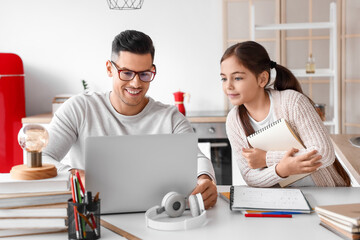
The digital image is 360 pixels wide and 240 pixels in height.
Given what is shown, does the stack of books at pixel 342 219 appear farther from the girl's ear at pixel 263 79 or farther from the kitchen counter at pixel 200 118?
the kitchen counter at pixel 200 118

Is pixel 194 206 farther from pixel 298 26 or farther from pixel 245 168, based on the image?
pixel 298 26

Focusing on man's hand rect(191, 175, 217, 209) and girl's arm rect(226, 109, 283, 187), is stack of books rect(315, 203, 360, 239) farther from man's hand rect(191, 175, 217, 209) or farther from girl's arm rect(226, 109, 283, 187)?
girl's arm rect(226, 109, 283, 187)

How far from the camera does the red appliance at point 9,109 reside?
13.3ft

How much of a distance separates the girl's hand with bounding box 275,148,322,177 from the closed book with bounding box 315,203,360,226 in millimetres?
419

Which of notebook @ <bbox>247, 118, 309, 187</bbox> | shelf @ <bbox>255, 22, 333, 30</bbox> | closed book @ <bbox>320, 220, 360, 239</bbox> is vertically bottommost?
closed book @ <bbox>320, 220, 360, 239</bbox>

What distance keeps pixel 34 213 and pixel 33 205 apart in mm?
23

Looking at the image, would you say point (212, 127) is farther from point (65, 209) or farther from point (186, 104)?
point (65, 209)

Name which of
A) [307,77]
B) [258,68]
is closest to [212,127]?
[307,77]

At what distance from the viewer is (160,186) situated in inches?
60.3

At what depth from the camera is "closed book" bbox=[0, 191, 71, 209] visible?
53.9 inches

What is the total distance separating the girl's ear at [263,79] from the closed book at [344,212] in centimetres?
89

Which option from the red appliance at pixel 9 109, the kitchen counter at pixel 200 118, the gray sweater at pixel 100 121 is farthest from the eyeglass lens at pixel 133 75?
the red appliance at pixel 9 109

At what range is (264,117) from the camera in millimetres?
2178

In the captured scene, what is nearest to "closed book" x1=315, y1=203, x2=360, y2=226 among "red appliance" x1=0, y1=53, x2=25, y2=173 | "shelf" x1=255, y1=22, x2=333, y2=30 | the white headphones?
the white headphones
